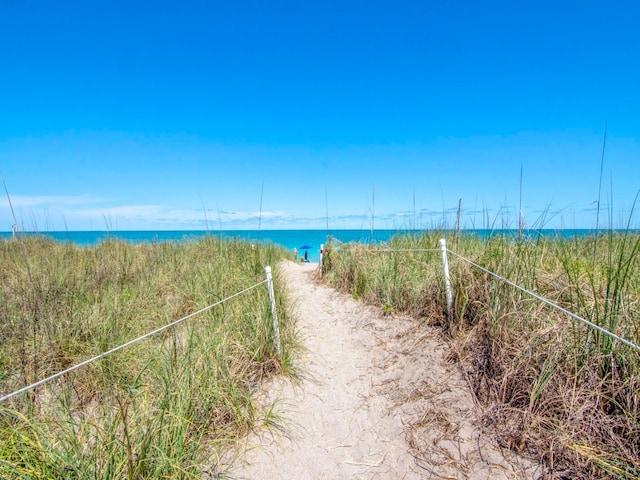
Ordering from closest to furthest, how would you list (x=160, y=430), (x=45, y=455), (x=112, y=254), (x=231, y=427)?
(x=45, y=455)
(x=160, y=430)
(x=231, y=427)
(x=112, y=254)

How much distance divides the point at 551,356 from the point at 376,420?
168 centimetres

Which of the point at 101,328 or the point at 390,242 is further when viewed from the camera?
the point at 390,242

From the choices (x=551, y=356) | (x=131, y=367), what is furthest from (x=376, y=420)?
(x=131, y=367)

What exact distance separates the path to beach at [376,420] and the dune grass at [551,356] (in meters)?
0.23

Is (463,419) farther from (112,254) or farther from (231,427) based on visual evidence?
(112,254)

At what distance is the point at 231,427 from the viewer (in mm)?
2619

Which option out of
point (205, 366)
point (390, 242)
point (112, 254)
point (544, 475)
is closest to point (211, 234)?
point (112, 254)

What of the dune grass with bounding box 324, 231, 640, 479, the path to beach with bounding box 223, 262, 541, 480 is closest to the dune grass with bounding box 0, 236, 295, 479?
the path to beach with bounding box 223, 262, 541, 480

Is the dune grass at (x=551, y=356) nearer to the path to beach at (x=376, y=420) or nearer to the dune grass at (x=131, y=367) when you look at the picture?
the path to beach at (x=376, y=420)

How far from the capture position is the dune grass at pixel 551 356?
2189mm

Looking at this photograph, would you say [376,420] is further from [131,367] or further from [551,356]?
[131,367]

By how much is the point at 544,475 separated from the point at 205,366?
2.74 metres

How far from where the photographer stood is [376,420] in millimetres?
3051

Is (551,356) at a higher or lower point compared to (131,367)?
higher
